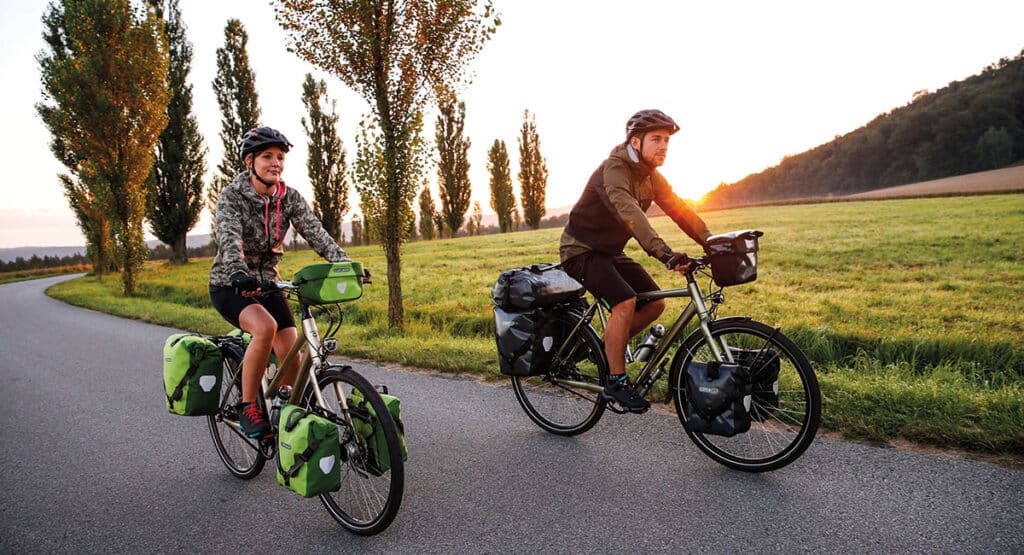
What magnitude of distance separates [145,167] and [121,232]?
259 cm

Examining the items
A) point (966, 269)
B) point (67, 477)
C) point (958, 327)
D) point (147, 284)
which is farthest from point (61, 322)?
point (966, 269)

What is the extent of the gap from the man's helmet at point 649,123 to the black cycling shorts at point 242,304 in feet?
8.64

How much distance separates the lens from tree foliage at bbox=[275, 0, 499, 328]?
877cm

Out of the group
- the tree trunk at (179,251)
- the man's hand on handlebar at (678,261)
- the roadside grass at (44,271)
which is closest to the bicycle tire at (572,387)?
the man's hand on handlebar at (678,261)

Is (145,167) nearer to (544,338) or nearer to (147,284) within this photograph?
(147,284)

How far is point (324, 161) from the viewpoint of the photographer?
40.2m

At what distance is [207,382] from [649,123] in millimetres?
3547

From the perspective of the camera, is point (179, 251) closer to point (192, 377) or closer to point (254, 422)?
point (192, 377)

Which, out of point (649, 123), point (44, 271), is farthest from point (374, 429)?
point (44, 271)

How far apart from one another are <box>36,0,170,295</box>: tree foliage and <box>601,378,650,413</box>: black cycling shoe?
2121 cm

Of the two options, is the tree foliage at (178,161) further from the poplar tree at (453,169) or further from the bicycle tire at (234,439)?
the bicycle tire at (234,439)

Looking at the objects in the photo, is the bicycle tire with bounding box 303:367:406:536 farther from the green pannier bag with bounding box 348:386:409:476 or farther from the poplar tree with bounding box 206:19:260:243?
the poplar tree with bounding box 206:19:260:243

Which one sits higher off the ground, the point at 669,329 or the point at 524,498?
the point at 669,329

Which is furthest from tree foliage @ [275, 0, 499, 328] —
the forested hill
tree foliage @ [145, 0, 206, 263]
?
the forested hill
